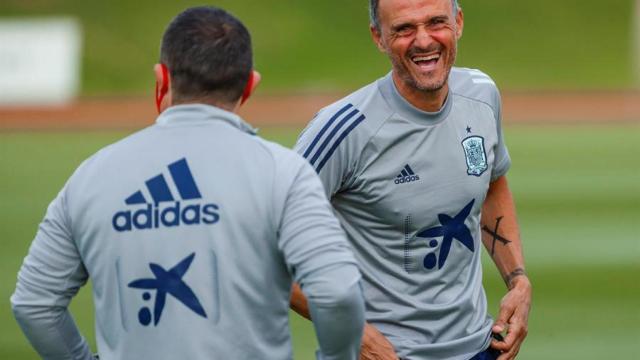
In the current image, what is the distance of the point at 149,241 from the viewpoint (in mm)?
2982

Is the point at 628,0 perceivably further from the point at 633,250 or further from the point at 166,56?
the point at 166,56

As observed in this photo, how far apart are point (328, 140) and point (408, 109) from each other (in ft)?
1.01

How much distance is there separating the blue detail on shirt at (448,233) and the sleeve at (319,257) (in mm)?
1002

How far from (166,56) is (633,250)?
6.79 m

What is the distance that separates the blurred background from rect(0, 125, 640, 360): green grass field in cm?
2

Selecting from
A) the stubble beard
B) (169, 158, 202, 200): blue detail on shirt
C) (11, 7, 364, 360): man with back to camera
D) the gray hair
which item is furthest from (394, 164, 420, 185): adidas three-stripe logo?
(169, 158, 202, 200): blue detail on shirt

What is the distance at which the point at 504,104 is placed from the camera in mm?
16812

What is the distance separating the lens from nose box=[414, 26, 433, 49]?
400 centimetres

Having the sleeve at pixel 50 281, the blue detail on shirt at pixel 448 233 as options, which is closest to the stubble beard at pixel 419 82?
the blue detail on shirt at pixel 448 233

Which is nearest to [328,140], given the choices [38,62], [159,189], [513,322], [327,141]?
[327,141]

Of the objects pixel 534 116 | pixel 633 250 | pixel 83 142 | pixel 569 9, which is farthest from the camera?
pixel 569 9

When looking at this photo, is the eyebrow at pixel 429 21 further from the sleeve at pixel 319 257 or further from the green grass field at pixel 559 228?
the green grass field at pixel 559 228

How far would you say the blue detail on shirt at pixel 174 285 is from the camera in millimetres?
2969

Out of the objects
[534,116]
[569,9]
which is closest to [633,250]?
[534,116]
